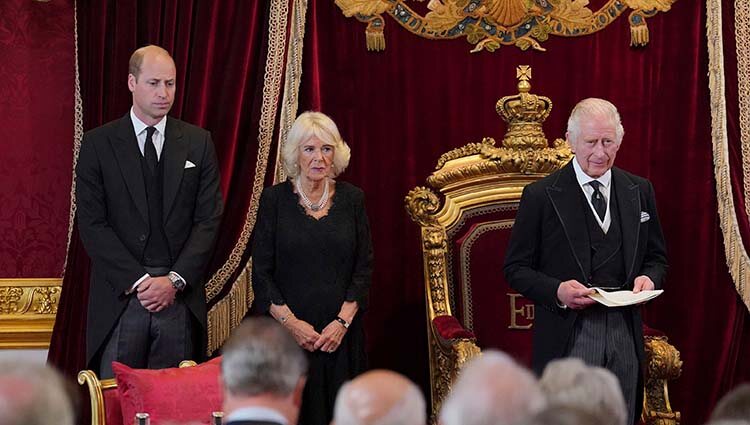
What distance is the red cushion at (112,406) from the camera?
12.8ft

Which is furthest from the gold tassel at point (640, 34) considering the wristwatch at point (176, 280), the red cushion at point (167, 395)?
the red cushion at point (167, 395)

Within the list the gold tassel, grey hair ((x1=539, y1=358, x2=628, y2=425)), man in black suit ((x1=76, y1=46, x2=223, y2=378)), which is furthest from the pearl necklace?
grey hair ((x1=539, y1=358, x2=628, y2=425))

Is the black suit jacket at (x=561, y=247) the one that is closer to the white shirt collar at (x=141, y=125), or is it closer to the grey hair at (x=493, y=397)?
the white shirt collar at (x=141, y=125)

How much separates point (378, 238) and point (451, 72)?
0.81m

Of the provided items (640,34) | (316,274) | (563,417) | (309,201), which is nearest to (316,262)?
(316,274)

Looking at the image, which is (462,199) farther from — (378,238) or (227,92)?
(227,92)

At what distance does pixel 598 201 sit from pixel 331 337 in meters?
1.13

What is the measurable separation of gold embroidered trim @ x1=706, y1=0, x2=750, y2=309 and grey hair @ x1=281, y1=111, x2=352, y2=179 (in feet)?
5.63

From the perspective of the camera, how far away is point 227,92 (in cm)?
546

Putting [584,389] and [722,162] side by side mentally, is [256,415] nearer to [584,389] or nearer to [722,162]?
[584,389]

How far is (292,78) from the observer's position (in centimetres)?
549

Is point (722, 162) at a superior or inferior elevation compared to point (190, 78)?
inferior

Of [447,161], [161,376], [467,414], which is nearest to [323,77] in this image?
[447,161]

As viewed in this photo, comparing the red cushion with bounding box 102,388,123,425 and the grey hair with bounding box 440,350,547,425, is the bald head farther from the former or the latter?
the red cushion with bounding box 102,388,123,425
